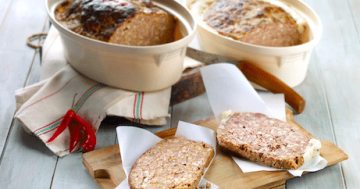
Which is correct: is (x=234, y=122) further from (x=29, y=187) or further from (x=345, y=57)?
(x=345, y=57)

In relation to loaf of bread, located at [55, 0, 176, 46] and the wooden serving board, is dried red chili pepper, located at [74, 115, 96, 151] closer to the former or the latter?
the wooden serving board

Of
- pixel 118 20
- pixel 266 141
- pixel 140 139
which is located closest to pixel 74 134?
pixel 140 139

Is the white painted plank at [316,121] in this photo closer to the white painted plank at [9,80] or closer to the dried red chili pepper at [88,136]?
the dried red chili pepper at [88,136]

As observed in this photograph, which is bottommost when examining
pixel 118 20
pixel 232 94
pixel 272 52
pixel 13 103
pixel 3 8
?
pixel 3 8

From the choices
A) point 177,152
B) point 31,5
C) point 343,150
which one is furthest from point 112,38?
point 31,5

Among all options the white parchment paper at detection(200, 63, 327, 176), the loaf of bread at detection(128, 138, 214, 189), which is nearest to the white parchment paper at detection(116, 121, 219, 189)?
the loaf of bread at detection(128, 138, 214, 189)

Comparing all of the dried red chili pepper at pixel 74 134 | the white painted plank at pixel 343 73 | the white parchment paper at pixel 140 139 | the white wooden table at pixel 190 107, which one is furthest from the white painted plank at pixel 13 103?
the white painted plank at pixel 343 73

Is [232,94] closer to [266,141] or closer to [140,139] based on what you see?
[266,141]
